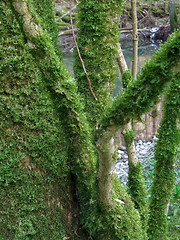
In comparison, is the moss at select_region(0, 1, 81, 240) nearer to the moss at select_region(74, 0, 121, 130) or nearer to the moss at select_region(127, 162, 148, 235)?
the moss at select_region(74, 0, 121, 130)

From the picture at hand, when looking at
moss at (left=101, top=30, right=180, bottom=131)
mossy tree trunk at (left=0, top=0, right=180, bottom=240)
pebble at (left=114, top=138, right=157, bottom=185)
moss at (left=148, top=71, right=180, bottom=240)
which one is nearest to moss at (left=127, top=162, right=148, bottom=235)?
moss at (left=148, top=71, right=180, bottom=240)

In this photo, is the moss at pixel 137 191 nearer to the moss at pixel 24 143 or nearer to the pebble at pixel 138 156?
the moss at pixel 24 143

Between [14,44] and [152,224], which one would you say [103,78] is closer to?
[14,44]

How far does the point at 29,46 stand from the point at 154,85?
89 centimetres

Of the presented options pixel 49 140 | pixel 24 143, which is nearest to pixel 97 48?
pixel 49 140

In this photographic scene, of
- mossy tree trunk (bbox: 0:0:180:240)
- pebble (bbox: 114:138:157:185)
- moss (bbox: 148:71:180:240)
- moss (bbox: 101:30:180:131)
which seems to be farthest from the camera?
pebble (bbox: 114:138:157:185)

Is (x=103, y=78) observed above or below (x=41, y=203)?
above

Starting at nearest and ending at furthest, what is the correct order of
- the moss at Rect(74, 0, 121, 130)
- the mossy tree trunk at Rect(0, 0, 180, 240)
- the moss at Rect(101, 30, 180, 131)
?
the moss at Rect(101, 30, 180, 131), the mossy tree trunk at Rect(0, 0, 180, 240), the moss at Rect(74, 0, 121, 130)

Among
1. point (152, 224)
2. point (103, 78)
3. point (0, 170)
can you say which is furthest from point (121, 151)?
point (0, 170)

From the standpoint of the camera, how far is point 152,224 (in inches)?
100

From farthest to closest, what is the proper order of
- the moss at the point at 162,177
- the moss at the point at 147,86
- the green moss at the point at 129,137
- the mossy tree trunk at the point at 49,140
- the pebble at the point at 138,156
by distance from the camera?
the pebble at the point at 138,156 → the green moss at the point at 129,137 → the moss at the point at 162,177 → the mossy tree trunk at the point at 49,140 → the moss at the point at 147,86

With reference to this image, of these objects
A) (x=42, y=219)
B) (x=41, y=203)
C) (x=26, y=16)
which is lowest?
(x=42, y=219)

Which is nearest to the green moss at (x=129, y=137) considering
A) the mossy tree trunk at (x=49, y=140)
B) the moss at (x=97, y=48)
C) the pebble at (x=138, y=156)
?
the moss at (x=97, y=48)

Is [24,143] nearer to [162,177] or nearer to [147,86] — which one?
[147,86]
